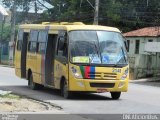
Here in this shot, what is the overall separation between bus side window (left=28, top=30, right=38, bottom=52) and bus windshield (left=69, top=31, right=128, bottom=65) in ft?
12.9

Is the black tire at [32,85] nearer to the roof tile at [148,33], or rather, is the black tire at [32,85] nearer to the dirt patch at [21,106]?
the dirt patch at [21,106]

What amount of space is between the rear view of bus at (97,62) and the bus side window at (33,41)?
12.8 feet

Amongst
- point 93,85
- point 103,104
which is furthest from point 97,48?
point 103,104

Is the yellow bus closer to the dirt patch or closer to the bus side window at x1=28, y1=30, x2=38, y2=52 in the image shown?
the bus side window at x1=28, y1=30, x2=38, y2=52

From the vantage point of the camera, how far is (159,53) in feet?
140

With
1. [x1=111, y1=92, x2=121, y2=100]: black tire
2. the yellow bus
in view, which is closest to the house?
the yellow bus

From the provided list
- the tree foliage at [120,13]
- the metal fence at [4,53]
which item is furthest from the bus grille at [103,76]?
the metal fence at [4,53]

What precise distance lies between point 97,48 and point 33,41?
493cm

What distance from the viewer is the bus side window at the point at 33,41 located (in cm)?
2250

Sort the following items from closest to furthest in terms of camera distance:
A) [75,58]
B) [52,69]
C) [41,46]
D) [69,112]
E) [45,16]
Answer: [69,112] → [75,58] → [52,69] → [41,46] → [45,16]

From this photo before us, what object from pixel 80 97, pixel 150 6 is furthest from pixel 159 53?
pixel 80 97

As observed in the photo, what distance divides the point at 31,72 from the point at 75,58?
4.94 m

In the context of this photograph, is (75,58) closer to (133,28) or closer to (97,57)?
(97,57)

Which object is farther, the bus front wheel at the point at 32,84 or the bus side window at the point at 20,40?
the bus side window at the point at 20,40
